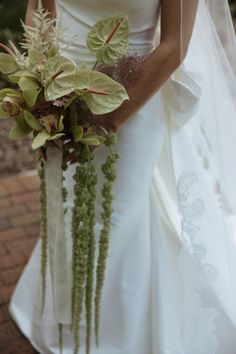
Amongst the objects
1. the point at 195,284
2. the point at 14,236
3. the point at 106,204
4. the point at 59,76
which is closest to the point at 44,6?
the point at 59,76

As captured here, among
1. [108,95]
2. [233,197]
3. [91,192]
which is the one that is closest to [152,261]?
[233,197]

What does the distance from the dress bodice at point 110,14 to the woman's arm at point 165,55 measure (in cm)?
7

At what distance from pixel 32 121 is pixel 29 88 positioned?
0.10 m

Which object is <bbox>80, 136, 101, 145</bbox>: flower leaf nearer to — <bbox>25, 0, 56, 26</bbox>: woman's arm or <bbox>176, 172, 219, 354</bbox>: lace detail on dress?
<bbox>176, 172, 219, 354</bbox>: lace detail on dress

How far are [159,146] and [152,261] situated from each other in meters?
0.46

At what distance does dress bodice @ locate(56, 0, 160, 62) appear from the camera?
160 centimetres

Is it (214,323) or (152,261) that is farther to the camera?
(152,261)

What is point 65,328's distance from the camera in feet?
6.95

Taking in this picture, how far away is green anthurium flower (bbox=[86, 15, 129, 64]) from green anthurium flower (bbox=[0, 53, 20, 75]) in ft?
0.75

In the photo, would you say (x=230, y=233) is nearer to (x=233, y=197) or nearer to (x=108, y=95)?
(x=233, y=197)

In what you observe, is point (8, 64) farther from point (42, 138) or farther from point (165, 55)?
point (165, 55)

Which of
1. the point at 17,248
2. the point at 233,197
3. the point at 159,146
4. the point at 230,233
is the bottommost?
the point at 17,248

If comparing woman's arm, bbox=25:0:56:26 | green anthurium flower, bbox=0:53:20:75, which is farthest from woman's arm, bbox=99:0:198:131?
woman's arm, bbox=25:0:56:26

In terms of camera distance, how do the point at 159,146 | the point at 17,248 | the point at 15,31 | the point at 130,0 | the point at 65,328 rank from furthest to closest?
the point at 15,31
the point at 17,248
the point at 65,328
the point at 159,146
the point at 130,0
